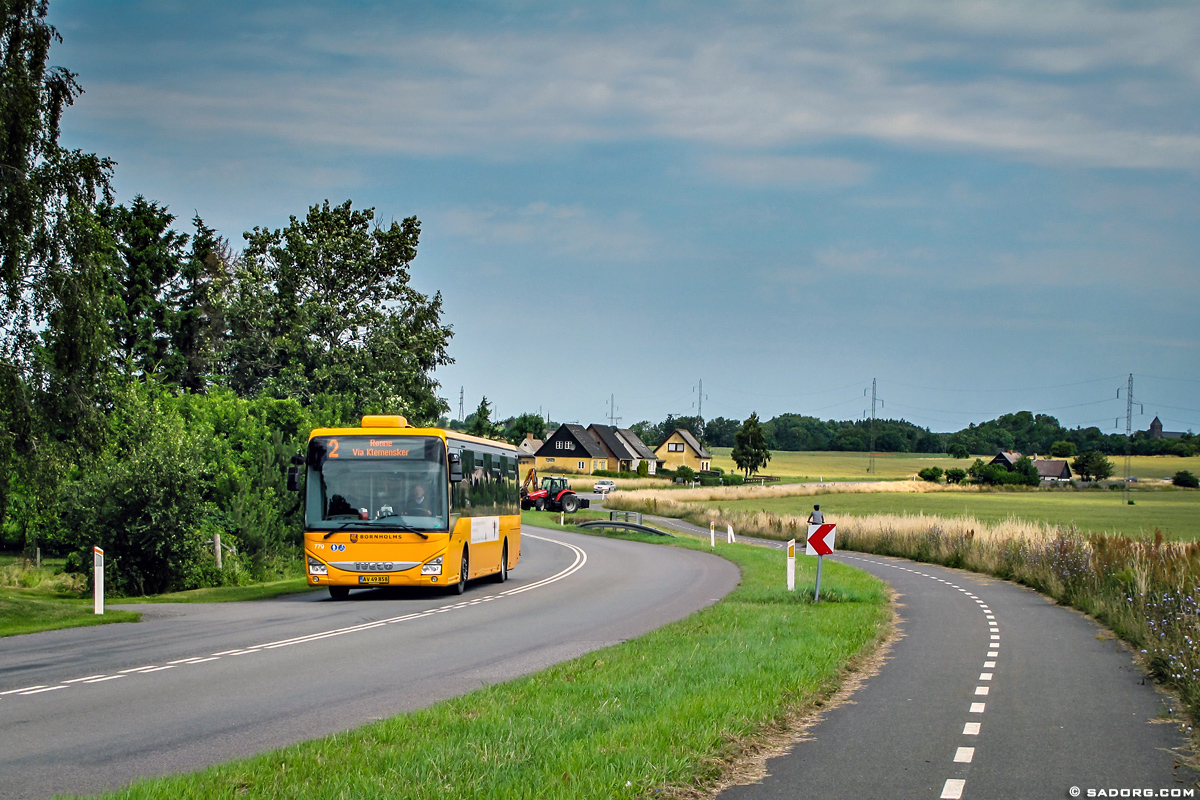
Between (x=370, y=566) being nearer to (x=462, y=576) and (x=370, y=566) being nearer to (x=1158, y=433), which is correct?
(x=462, y=576)

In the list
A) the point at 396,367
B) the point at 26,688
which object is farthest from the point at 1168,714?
the point at 396,367

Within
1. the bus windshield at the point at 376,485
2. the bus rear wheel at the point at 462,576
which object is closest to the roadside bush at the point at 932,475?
the bus rear wheel at the point at 462,576

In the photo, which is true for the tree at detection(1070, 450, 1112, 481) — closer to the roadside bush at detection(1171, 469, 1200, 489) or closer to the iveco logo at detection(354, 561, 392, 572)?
the roadside bush at detection(1171, 469, 1200, 489)

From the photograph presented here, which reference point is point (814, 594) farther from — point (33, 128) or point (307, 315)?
point (307, 315)

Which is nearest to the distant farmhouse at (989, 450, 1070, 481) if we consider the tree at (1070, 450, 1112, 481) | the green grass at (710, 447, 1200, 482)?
the green grass at (710, 447, 1200, 482)

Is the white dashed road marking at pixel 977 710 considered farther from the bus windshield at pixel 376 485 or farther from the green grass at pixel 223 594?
the green grass at pixel 223 594

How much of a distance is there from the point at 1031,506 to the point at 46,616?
7613cm

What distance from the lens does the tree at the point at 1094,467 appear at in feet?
411

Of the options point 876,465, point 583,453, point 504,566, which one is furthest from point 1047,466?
point 504,566

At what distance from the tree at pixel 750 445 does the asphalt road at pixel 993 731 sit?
118 meters

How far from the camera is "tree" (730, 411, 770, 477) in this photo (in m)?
134

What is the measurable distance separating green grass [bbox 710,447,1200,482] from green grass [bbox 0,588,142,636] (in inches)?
→ 4558

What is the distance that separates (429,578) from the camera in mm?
22062

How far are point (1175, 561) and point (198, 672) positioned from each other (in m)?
15.8
